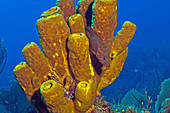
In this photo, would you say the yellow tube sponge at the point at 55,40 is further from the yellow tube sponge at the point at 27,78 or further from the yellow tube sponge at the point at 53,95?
the yellow tube sponge at the point at 53,95

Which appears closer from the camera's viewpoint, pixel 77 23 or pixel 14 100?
pixel 77 23

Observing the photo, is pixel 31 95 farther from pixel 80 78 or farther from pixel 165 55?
pixel 165 55

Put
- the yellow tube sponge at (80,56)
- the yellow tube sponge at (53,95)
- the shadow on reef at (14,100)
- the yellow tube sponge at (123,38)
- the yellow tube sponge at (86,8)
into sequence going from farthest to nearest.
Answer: the shadow on reef at (14,100)
the yellow tube sponge at (86,8)
the yellow tube sponge at (123,38)
the yellow tube sponge at (80,56)
the yellow tube sponge at (53,95)

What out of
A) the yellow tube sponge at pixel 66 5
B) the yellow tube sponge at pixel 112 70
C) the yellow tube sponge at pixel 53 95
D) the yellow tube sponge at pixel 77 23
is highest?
the yellow tube sponge at pixel 66 5

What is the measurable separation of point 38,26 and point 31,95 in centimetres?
93

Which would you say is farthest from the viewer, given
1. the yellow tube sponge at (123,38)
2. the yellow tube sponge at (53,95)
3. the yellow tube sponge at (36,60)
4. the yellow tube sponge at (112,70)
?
the yellow tube sponge at (112,70)

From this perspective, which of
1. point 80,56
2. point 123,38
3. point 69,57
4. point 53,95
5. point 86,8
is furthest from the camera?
point 86,8

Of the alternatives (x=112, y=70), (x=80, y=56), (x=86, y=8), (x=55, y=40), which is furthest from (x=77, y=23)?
(x=112, y=70)

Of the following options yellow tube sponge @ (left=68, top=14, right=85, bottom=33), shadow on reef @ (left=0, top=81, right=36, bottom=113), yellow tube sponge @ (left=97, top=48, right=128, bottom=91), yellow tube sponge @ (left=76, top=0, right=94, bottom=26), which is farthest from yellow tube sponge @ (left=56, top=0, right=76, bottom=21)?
shadow on reef @ (left=0, top=81, right=36, bottom=113)

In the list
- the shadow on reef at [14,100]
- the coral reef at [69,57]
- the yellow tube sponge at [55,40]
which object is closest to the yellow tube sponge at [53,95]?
the coral reef at [69,57]

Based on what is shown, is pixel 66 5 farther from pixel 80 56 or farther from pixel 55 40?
pixel 80 56

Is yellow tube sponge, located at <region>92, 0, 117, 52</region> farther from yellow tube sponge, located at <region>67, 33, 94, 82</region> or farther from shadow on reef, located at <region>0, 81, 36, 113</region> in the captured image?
shadow on reef, located at <region>0, 81, 36, 113</region>

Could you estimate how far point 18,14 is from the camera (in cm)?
9956

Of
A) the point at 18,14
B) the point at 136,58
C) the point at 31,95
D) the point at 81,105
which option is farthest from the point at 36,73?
the point at 18,14
